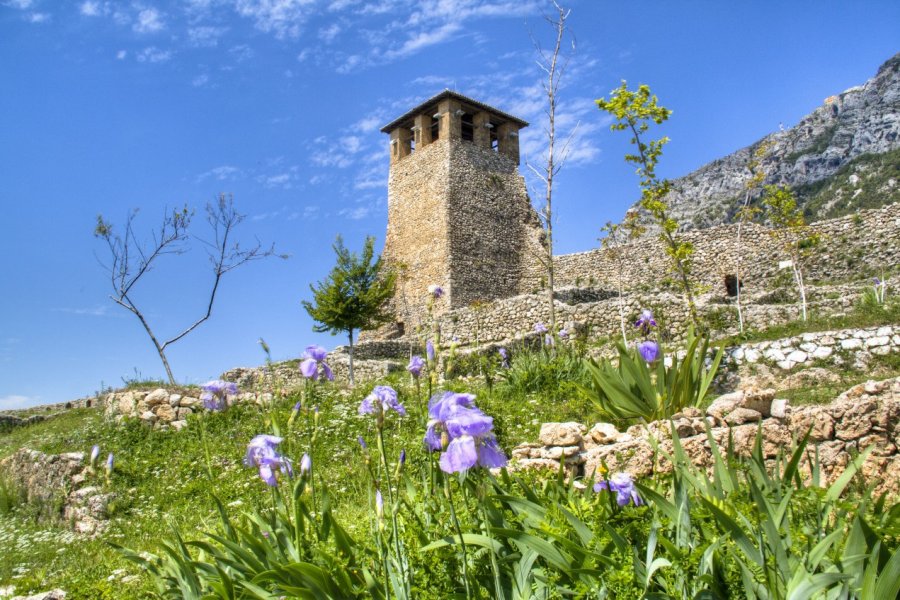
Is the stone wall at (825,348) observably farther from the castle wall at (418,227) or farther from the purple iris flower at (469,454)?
the castle wall at (418,227)

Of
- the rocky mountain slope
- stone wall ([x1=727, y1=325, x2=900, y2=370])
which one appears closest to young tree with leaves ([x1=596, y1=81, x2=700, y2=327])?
stone wall ([x1=727, y1=325, x2=900, y2=370])

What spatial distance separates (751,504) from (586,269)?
24.4 m

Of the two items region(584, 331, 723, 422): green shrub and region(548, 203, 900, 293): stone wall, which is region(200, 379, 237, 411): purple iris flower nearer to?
region(584, 331, 723, 422): green shrub

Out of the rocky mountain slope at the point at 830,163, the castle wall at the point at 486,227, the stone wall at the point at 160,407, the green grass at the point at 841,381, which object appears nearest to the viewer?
the green grass at the point at 841,381

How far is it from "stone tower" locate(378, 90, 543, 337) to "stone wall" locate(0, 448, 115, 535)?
56.3ft

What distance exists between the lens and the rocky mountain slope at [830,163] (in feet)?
160

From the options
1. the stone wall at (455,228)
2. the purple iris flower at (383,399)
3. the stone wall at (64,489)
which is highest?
the stone wall at (455,228)

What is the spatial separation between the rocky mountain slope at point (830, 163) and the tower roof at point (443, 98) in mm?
25547

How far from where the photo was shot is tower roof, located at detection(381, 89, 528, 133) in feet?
92.3

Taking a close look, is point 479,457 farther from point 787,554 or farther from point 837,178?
point 837,178

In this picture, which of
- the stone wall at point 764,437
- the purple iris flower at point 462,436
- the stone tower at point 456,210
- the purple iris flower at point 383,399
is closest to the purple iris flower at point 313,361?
the purple iris flower at point 383,399

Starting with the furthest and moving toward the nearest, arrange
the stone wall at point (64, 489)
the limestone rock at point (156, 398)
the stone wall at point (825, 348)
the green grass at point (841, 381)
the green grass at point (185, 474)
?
1. the limestone rock at point (156, 398)
2. the stone wall at point (825, 348)
3. the green grass at point (841, 381)
4. the stone wall at point (64, 489)
5. the green grass at point (185, 474)

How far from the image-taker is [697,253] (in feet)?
74.4

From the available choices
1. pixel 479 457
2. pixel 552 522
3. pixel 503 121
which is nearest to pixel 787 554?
pixel 552 522
